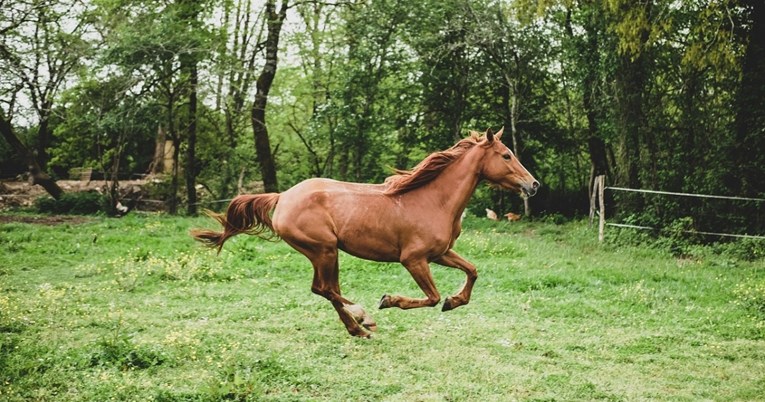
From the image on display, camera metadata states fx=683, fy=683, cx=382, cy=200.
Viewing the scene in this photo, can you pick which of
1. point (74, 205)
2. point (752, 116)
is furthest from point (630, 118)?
point (74, 205)

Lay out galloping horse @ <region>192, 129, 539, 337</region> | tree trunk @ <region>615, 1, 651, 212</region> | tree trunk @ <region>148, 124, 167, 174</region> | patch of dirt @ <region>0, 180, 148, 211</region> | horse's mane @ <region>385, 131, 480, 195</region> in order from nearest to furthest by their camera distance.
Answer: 1. galloping horse @ <region>192, 129, 539, 337</region>
2. horse's mane @ <region>385, 131, 480, 195</region>
3. tree trunk @ <region>615, 1, 651, 212</region>
4. patch of dirt @ <region>0, 180, 148, 211</region>
5. tree trunk @ <region>148, 124, 167, 174</region>

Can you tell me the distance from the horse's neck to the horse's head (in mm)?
91

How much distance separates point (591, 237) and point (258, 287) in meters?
9.96

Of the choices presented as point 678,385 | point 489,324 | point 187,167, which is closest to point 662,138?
point 489,324

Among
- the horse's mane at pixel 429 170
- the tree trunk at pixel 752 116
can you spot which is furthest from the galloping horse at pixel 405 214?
the tree trunk at pixel 752 116

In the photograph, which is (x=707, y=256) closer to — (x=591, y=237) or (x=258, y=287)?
(x=591, y=237)

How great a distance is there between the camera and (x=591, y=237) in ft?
59.0

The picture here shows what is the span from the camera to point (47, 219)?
20.7 metres

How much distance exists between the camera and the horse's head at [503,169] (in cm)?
592

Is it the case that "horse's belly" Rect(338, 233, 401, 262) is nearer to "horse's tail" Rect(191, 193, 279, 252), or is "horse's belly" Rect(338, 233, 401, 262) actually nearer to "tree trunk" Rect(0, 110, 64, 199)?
"horse's tail" Rect(191, 193, 279, 252)

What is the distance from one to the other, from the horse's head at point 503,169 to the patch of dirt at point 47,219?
655 inches

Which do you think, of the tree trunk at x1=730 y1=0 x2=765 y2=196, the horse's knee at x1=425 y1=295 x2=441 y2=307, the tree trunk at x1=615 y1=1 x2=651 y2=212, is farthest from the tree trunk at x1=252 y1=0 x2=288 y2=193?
the horse's knee at x1=425 y1=295 x2=441 y2=307

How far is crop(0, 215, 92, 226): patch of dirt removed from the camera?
19.6 m

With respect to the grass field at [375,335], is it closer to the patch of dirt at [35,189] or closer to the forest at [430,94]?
the forest at [430,94]
